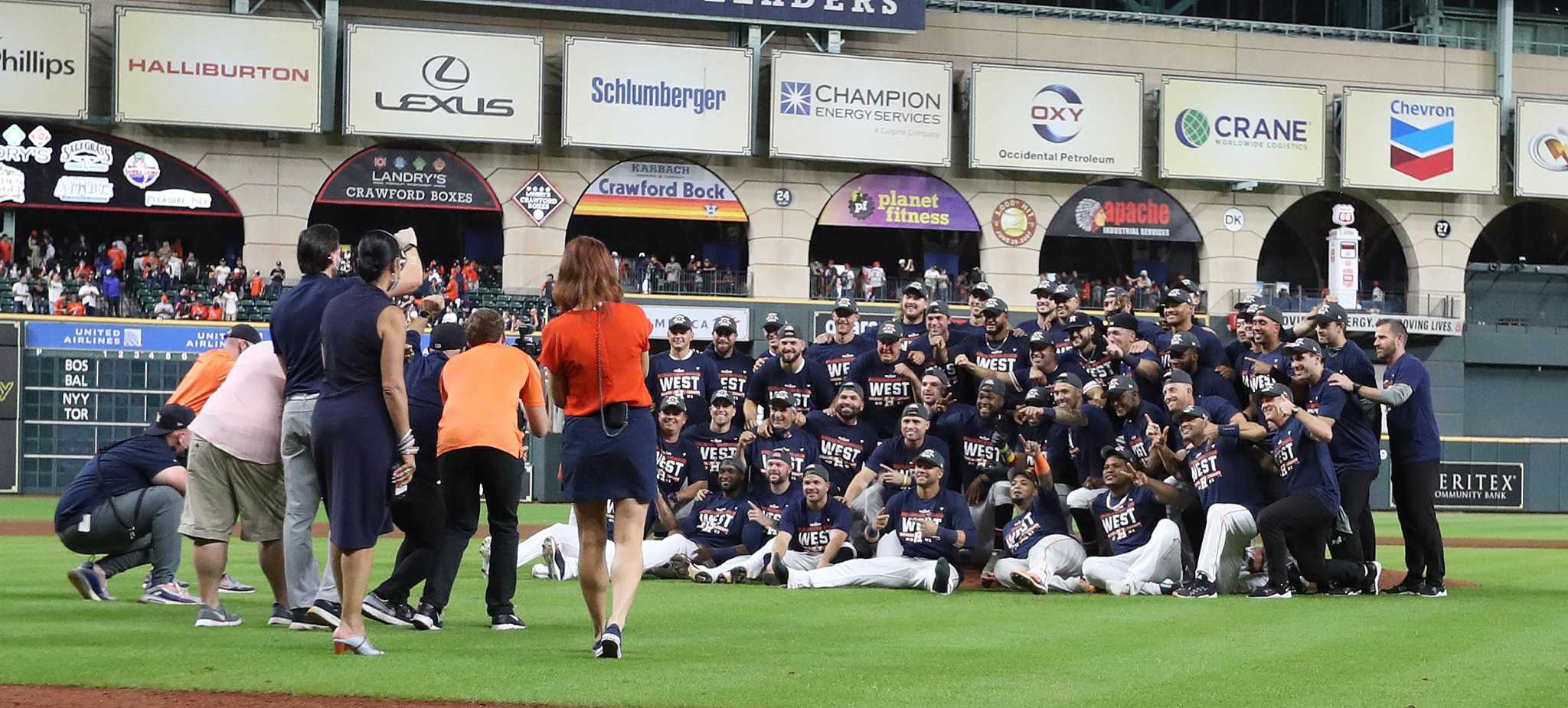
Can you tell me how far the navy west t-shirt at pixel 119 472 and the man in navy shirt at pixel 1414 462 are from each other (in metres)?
7.85

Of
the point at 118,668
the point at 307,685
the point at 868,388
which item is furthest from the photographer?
the point at 868,388

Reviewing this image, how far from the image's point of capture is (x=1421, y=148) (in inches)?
1598

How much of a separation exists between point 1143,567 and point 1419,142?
106 ft

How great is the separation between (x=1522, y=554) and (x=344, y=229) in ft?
92.3

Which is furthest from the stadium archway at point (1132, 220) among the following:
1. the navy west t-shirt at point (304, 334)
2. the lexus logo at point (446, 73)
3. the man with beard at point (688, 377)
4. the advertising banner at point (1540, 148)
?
the navy west t-shirt at point (304, 334)

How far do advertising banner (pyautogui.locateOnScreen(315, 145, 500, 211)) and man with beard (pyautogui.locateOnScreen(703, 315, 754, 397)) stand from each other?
23.0 meters

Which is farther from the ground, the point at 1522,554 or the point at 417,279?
the point at 417,279

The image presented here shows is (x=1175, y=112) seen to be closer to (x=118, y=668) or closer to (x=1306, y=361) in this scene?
(x=1306, y=361)

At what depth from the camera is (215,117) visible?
1369 inches

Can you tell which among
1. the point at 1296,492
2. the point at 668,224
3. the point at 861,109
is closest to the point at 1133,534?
the point at 1296,492

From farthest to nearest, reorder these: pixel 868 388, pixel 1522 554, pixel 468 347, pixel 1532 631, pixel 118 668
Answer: pixel 1522 554, pixel 868 388, pixel 1532 631, pixel 468 347, pixel 118 668

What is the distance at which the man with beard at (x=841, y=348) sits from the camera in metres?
14.3

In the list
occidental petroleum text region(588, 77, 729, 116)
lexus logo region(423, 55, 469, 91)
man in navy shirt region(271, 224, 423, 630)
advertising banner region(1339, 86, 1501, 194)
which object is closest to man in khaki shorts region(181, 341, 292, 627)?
man in navy shirt region(271, 224, 423, 630)

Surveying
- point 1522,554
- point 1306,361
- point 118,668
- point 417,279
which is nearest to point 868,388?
Result: point 1306,361
